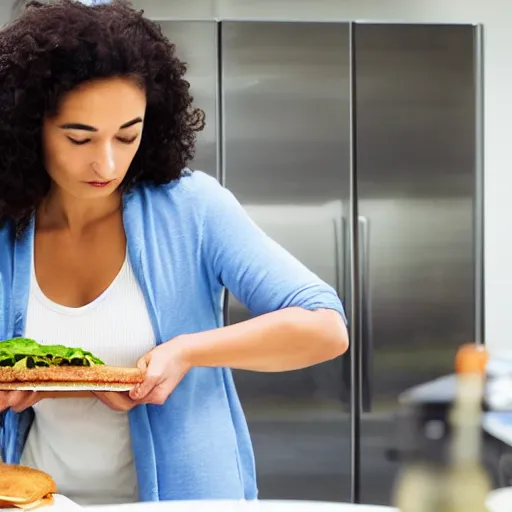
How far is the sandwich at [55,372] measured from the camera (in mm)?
1258

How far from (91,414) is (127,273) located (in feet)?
0.82

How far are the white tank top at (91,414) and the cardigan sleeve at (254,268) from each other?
158 mm

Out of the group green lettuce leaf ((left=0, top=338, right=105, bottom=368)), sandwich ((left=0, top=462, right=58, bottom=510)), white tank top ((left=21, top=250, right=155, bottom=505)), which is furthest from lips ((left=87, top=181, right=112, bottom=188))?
sandwich ((left=0, top=462, right=58, bottom=510))

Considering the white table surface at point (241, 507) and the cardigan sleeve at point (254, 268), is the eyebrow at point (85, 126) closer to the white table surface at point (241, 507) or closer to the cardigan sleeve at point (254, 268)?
the cardigan sleeve at point (254, 268)

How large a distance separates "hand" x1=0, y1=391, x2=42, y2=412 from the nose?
0.38m

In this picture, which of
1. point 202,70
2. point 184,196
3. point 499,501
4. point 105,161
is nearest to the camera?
point 499,501

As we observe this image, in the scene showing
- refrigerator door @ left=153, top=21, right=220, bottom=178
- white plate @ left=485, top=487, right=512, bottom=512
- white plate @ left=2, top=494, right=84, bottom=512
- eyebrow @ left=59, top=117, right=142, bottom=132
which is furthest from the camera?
refrigerator door @ left=153, top=21, right=220, bottom=178

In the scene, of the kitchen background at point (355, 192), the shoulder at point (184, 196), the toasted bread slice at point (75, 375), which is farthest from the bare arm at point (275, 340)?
the kitchen background at point (355, 192)

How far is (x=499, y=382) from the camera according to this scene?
54cm

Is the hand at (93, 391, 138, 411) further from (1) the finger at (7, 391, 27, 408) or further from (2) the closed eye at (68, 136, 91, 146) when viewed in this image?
(2) the closed eye at (68, 136, 91, 146)

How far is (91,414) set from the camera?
138 cm

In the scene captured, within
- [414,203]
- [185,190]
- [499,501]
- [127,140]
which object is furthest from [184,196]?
[414,203]

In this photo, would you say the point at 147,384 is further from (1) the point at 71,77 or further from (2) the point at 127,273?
(1) the point at 71,77

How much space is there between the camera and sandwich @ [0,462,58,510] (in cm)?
106
